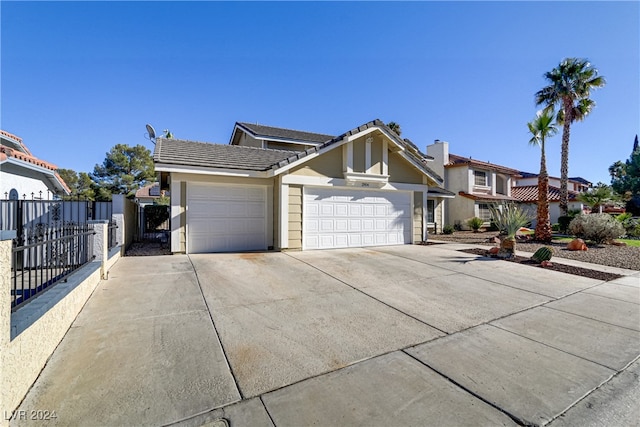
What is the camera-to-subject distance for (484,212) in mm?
22281

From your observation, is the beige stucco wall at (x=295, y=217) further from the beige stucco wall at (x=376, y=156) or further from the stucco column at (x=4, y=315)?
the stucco column at (x=4, y=315)

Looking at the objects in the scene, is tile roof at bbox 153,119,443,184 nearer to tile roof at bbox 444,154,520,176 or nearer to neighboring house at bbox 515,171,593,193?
tile roof at bbox 444,154,520,176

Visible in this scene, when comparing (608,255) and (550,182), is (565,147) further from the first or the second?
(550,182)

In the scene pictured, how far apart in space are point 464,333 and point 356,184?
776 centimetres

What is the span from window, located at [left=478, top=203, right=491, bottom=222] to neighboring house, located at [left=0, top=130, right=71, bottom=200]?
25.5 meters

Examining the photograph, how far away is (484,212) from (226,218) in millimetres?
20920

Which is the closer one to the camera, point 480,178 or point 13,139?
point 13,139

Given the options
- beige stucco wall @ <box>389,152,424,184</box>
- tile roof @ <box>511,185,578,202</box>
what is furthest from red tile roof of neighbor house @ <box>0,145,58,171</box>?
tile roof @ <box>511,185,578,202</box>

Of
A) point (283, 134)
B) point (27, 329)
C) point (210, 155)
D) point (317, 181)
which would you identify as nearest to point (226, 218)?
point (210, 155)

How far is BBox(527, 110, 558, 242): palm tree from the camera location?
522 inches

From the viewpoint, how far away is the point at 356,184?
11.0m

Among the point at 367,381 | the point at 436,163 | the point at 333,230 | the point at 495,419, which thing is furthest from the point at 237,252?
the point at 436,163

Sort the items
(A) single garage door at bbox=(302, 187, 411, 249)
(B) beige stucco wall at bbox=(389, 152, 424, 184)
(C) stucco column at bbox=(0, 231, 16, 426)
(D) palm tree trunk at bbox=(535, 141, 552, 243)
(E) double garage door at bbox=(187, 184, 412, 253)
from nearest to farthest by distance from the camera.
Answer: (C) stucco column at bbox=(0, 231, 16, 426) → (E) double garage door at bbox=(187, 184, 412, 253) → (A) single garage door at bbox=(302, 187, 411, 249) → (B) beige stucco wall at bbox=(389, 152, 424, 184) → (D) palm tree trunk at bbox=(535, 141, 552, 243)

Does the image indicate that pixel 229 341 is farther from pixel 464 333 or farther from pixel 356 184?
pixel 356 184
